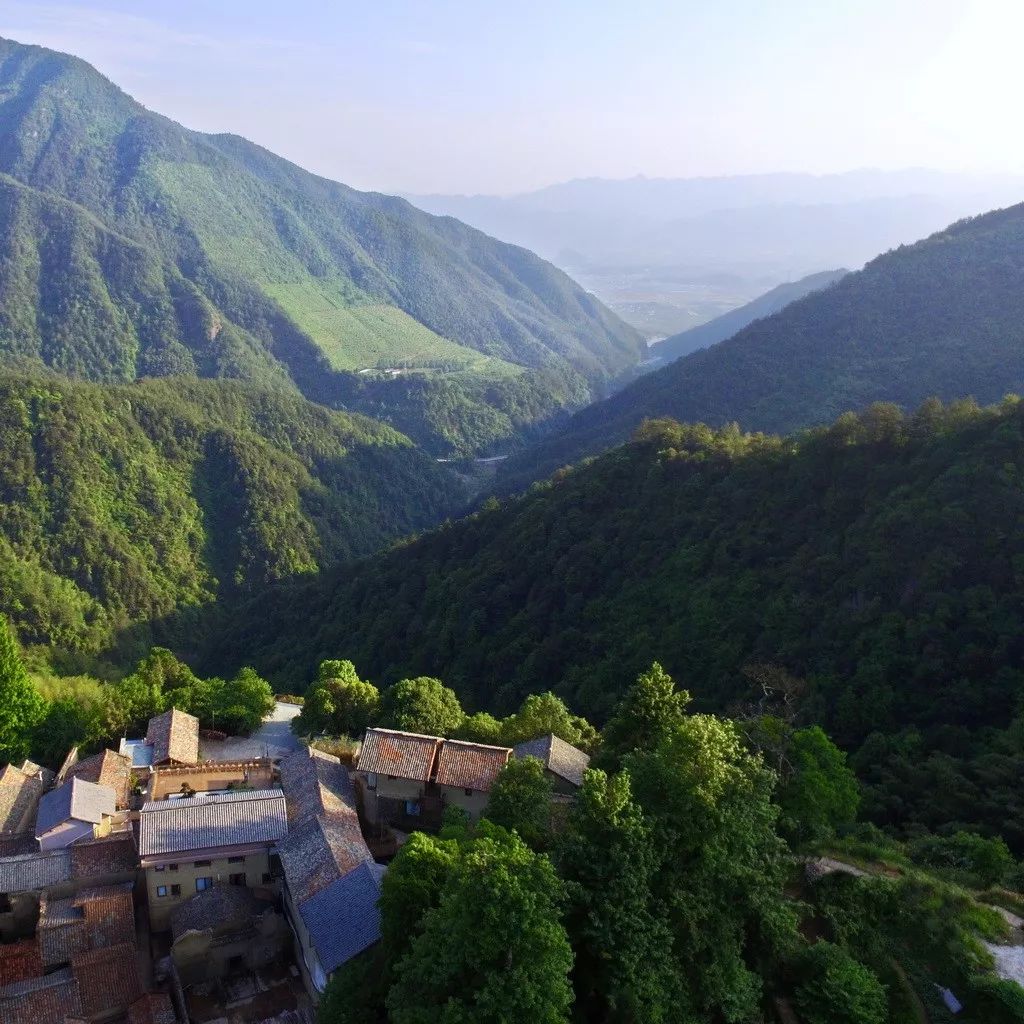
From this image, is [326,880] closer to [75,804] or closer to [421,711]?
[75,804]

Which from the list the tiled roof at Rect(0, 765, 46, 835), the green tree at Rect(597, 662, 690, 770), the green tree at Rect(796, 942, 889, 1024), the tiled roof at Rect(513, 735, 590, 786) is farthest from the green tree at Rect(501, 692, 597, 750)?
the tiled roof at Rect(0, 765, 46, 835)

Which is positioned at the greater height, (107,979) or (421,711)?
(421,711)

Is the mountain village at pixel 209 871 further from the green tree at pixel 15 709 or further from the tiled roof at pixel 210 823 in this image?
the green tree at pixel 15 709

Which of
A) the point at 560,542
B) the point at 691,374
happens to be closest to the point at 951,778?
the point at 560,542

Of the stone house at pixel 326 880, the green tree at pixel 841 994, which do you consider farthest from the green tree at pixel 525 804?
the green tree at pixel 841 994

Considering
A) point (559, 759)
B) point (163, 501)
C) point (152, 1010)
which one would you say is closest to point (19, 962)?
point (152, 1010)

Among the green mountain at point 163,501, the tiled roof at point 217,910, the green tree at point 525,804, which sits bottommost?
the green mountain at point 163,501
